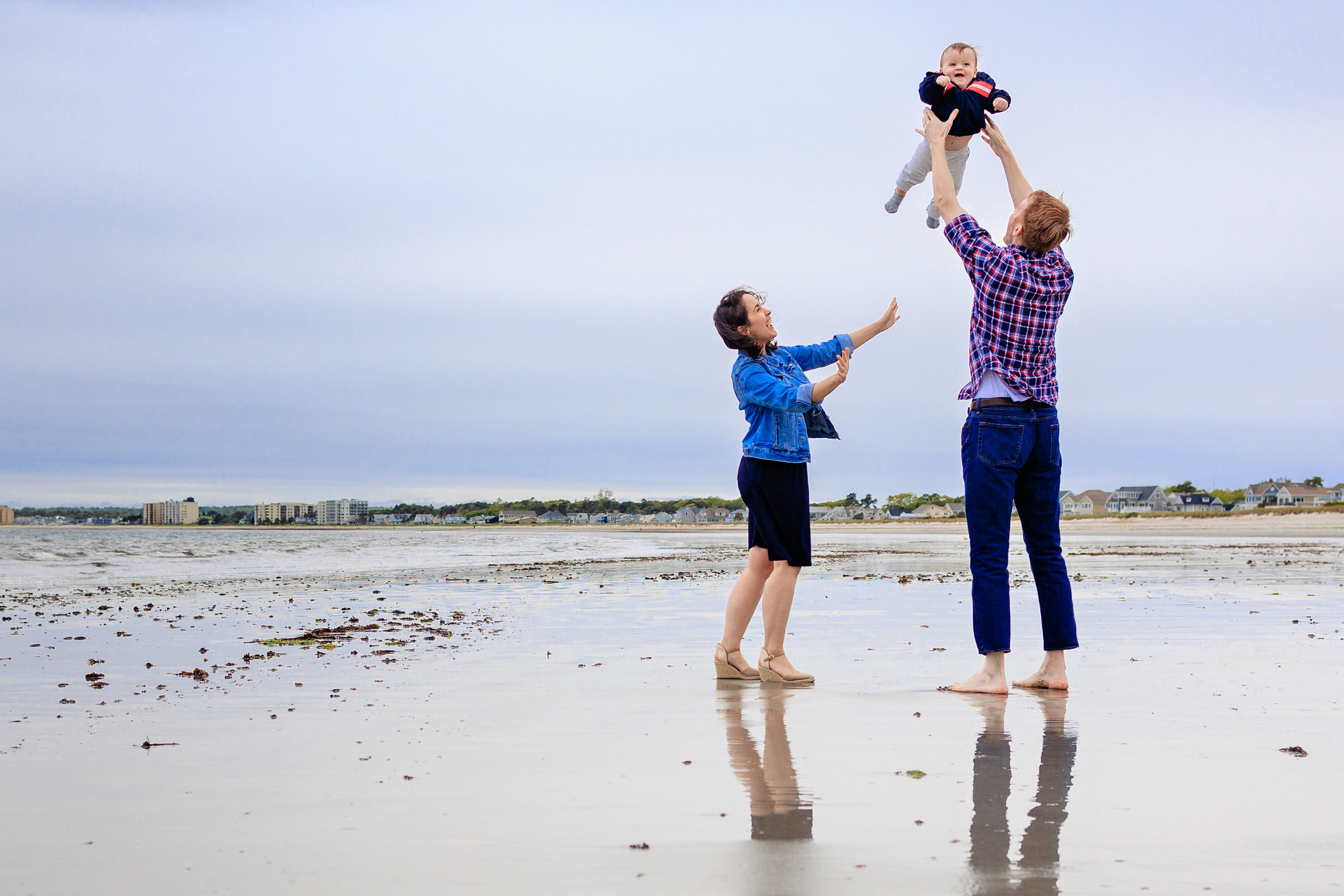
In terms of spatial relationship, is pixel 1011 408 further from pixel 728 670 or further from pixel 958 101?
pixel 728 670

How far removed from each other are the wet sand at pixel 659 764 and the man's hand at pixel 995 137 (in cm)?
260

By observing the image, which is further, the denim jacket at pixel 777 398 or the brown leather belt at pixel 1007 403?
the denim jacket at pixel 777 398

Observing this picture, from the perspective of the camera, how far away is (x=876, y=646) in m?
5.96

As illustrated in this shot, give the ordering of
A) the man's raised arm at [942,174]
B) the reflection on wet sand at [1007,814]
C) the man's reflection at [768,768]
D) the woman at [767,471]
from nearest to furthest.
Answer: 1. the reflection on wet sand at [1007,814]
2. the man's reflection at [768,768]
3. the man's raised arm at [942,174]
4. the woman at [767,471]

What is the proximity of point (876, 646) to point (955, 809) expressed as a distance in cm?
347

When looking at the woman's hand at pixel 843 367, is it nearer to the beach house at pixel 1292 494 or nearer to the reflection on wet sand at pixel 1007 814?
the reflection on wet sand at pixel 1007 814

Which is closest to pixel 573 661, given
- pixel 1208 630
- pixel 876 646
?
pixel 876 646

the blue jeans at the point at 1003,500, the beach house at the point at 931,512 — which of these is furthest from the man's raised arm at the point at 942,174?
the beach house at the point at 931,512

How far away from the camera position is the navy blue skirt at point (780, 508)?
4.93 m

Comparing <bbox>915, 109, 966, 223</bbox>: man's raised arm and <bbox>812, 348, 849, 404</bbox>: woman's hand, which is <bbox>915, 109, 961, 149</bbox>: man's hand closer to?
<bbox>915, 109, 966, 223</bbox>: man's raised arm

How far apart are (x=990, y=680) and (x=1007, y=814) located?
1.88 metres

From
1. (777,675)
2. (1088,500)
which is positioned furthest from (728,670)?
(1088,500)

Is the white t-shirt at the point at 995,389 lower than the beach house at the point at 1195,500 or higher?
higher

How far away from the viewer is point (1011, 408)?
4445 mm
